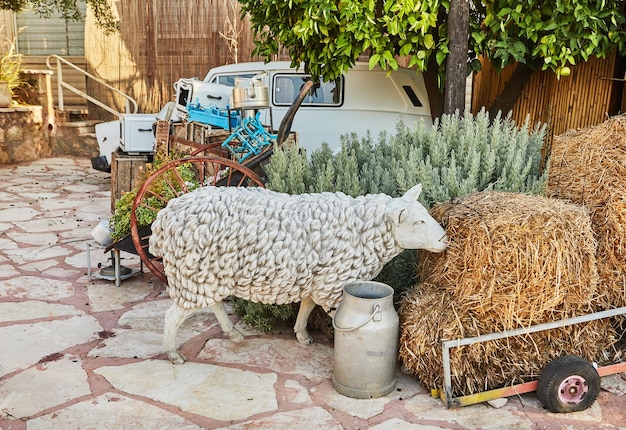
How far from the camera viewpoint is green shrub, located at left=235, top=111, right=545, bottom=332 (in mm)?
4316

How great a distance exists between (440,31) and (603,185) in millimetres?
2647

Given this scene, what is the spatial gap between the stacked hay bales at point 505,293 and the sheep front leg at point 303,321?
2.52 ft

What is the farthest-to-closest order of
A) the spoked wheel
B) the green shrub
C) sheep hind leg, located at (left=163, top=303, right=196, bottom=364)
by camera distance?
the spoked wheel, the green shrub, sheep hind leg, located at (left=163, top=303, right=196, bottom=364)

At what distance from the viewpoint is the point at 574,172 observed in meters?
4.00

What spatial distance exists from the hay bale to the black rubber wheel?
0.50m

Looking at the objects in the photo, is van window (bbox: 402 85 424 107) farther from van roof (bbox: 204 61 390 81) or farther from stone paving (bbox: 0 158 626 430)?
stone paving (bbox: 0 158 626 430)

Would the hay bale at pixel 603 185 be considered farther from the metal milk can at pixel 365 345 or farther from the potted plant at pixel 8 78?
the potted plant at pixel 8 78

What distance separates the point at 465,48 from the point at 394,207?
2.52 meters

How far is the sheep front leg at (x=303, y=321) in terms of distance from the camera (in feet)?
13.6

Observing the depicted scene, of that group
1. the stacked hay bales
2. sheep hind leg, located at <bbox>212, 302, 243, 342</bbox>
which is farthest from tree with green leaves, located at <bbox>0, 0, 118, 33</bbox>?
the stacked hay bales

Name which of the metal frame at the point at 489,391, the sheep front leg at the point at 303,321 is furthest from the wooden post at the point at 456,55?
the metal frame at the point at 489,391

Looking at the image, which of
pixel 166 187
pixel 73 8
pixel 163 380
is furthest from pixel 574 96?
pixel 73 8

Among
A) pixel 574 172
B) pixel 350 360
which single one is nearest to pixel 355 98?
pixel 574 172

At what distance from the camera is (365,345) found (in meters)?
3.47
